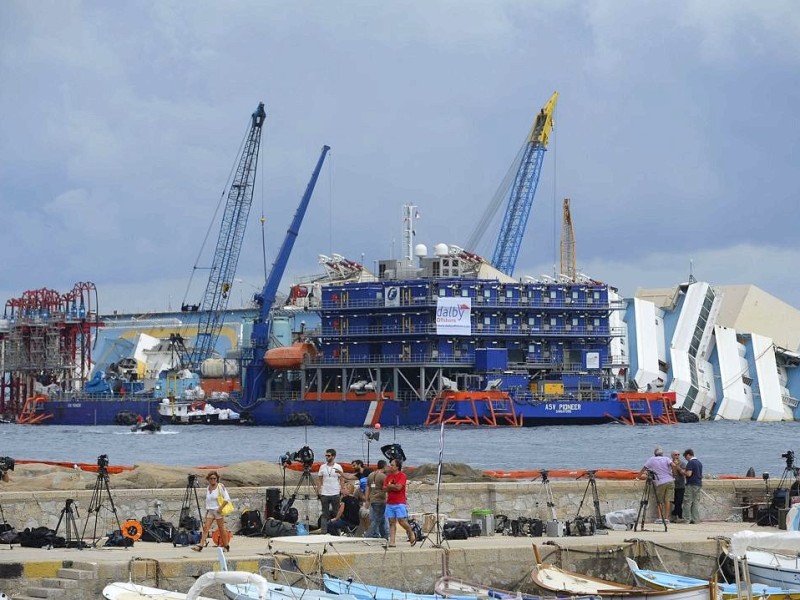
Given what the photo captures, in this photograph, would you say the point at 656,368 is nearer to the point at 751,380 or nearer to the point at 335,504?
the point at 751,380

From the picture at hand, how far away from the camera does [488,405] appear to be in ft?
361

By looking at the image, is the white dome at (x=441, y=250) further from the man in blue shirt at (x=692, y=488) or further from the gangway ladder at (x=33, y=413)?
the man in blue shirt at (x=692, y=488)

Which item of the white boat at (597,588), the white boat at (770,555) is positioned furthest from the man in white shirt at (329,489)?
the white boat at (770,555)

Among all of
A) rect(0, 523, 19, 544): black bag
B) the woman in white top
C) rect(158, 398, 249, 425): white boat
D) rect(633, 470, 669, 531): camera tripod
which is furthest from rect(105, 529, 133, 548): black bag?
rect(158, 398, 249, 425): white boat

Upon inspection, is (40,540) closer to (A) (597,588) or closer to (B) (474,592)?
(B) (474,592)

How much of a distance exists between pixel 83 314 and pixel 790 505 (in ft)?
388

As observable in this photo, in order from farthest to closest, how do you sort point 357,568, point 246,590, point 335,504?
point 335,504
point 357,568
point 246,590

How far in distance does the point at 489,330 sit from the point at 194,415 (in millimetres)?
25480

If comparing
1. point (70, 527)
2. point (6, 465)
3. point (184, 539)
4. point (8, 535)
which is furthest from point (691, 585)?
point (6, 465)

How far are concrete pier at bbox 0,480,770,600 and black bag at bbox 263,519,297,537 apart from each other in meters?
0.31

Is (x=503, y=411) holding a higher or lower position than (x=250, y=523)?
higher

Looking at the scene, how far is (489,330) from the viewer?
115500mm

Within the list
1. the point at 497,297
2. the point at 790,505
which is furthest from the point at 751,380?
the point at 790,505

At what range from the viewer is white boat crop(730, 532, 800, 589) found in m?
21.8
